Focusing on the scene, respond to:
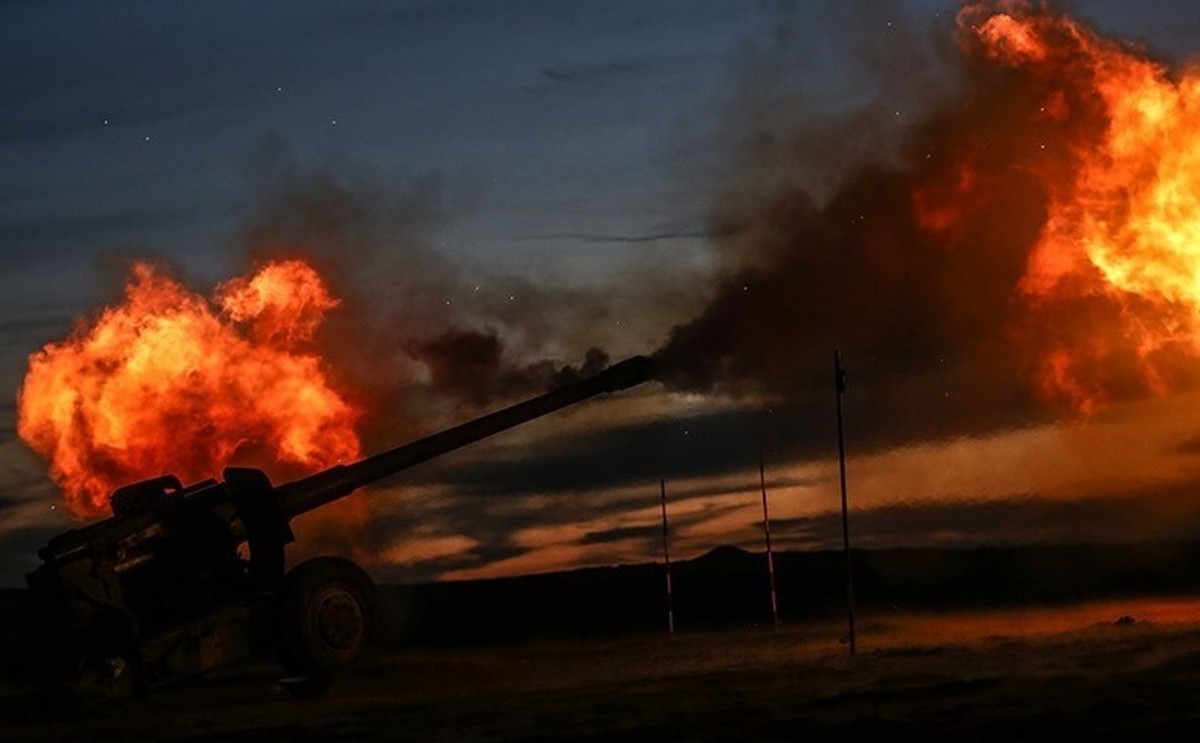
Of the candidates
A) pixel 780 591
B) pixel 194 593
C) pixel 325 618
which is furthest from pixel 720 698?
pixel 780 591

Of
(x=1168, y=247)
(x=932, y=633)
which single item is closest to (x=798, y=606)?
(x=932, y=633)

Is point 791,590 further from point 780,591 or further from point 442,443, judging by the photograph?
point 442,443

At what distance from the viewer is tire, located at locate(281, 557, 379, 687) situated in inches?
945

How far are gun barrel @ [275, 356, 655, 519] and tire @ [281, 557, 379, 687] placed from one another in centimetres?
119

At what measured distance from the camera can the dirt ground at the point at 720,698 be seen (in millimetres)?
17234

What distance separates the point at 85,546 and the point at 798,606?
28338mm

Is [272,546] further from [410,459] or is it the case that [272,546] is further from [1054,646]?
[1054,646]

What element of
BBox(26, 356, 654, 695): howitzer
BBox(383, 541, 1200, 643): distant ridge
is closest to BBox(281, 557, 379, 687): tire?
BBox(26, 356, 654, 695): howitzer

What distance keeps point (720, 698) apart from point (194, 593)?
8.01 metres

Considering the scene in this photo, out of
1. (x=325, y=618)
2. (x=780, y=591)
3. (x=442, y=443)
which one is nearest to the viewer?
(x=325, y=618)

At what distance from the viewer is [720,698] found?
19938mm

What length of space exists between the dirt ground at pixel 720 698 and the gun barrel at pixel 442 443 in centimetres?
257

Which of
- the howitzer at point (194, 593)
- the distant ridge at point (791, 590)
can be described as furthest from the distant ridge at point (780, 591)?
the howitzer at point (194, 593)

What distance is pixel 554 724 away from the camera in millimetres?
18859
